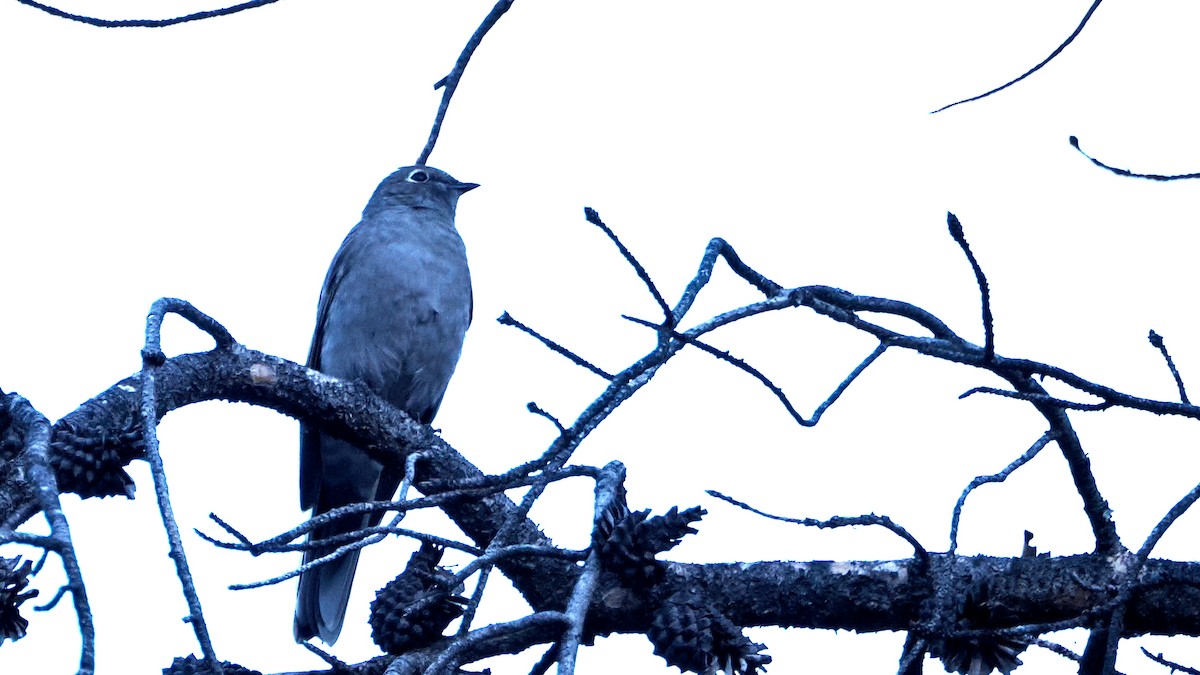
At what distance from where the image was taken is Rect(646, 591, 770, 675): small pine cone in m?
3.22

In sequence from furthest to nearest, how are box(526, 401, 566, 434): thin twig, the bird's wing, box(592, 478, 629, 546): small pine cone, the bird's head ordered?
the bird's head, the bird's wing, box(592, 478, 629, 546): small pine cone, box(526, 401, 566, 434): thin twig

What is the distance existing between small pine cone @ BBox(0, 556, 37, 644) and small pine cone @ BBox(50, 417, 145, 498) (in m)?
0.30

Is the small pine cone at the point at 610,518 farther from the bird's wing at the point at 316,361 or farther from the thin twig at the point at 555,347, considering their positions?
the bird's wing at the point at 316,361

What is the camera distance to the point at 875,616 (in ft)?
11.7

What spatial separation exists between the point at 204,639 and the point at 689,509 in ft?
4.94

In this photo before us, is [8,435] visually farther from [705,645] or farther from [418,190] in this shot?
[418,190]

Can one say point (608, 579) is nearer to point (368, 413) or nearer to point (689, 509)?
point (689, 509)

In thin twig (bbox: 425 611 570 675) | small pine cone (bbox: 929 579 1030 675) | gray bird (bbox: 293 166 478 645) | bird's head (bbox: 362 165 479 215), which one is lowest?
thin twig (bbox: 425 611 570 675)

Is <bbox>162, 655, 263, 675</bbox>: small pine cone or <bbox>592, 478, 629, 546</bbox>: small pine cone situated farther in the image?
<bbox>592, 478, 629, 546</bbox>: small pine cone

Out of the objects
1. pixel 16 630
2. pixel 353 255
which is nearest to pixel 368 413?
pixel 16 630

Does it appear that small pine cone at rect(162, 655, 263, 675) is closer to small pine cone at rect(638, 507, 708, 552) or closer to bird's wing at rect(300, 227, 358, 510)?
small pine cone at rect(638, 507, 708, 552)

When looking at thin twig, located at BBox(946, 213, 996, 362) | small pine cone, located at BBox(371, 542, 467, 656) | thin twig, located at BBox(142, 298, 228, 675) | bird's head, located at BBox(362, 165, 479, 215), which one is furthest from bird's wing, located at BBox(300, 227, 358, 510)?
thin twig, located at BBox(946, 213, 996, 362)

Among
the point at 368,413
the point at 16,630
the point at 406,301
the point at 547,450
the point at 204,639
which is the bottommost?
the point at 204,639

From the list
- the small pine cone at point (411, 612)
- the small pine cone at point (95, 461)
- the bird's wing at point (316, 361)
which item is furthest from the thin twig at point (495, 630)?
the bird's wing at point (316, 361)
